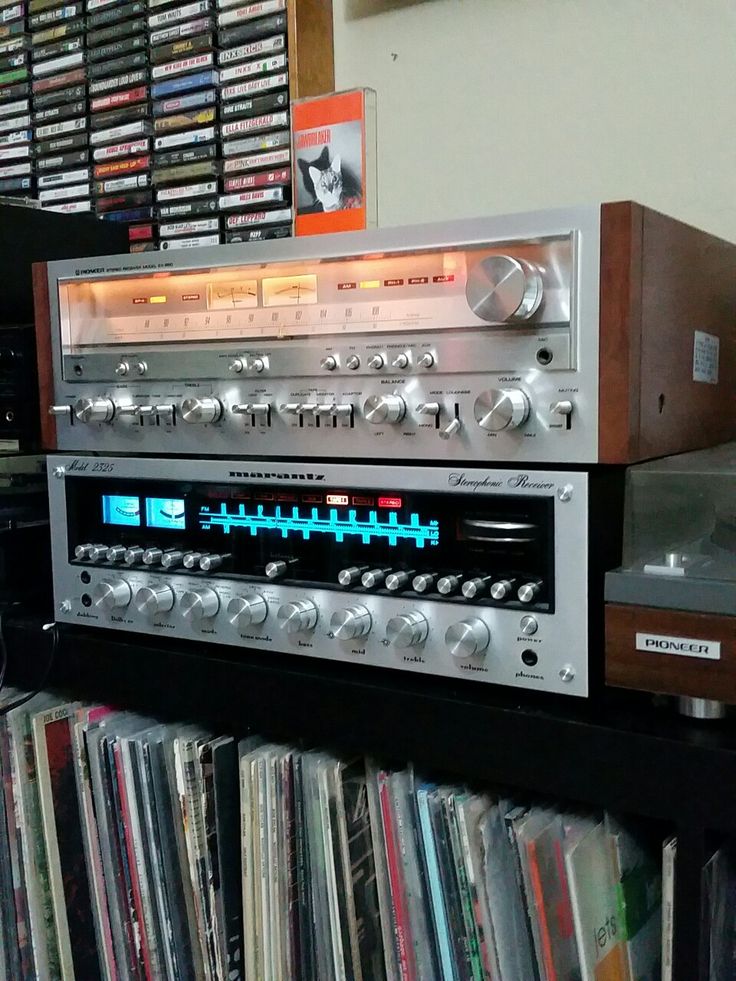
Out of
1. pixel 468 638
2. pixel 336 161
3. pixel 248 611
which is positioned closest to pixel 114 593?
pixel 248 611

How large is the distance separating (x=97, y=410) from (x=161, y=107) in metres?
0.67

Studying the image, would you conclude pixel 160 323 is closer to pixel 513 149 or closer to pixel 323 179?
pixel 323 179

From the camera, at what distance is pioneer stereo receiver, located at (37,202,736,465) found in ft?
2.17

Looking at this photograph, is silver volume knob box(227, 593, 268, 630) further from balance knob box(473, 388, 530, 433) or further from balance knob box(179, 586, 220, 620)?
balance knob box(473, 388, 530, 433)

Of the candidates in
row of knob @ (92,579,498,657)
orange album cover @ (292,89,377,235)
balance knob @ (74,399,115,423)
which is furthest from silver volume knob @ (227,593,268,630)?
orange album cover @ (292,89,377,235)

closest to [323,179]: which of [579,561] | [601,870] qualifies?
[579,561]

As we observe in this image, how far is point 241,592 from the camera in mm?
812

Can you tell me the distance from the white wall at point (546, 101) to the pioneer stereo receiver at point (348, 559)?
1.86 ft

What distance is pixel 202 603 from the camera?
0.82 metres

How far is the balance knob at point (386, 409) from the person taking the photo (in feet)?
2.38

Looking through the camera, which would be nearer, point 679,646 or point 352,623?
point 679,646

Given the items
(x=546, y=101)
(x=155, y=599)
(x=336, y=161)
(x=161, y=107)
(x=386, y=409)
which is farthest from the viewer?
(x=161, y=107)

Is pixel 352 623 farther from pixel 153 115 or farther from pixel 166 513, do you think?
pixel 153 115

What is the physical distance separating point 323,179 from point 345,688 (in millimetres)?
538
